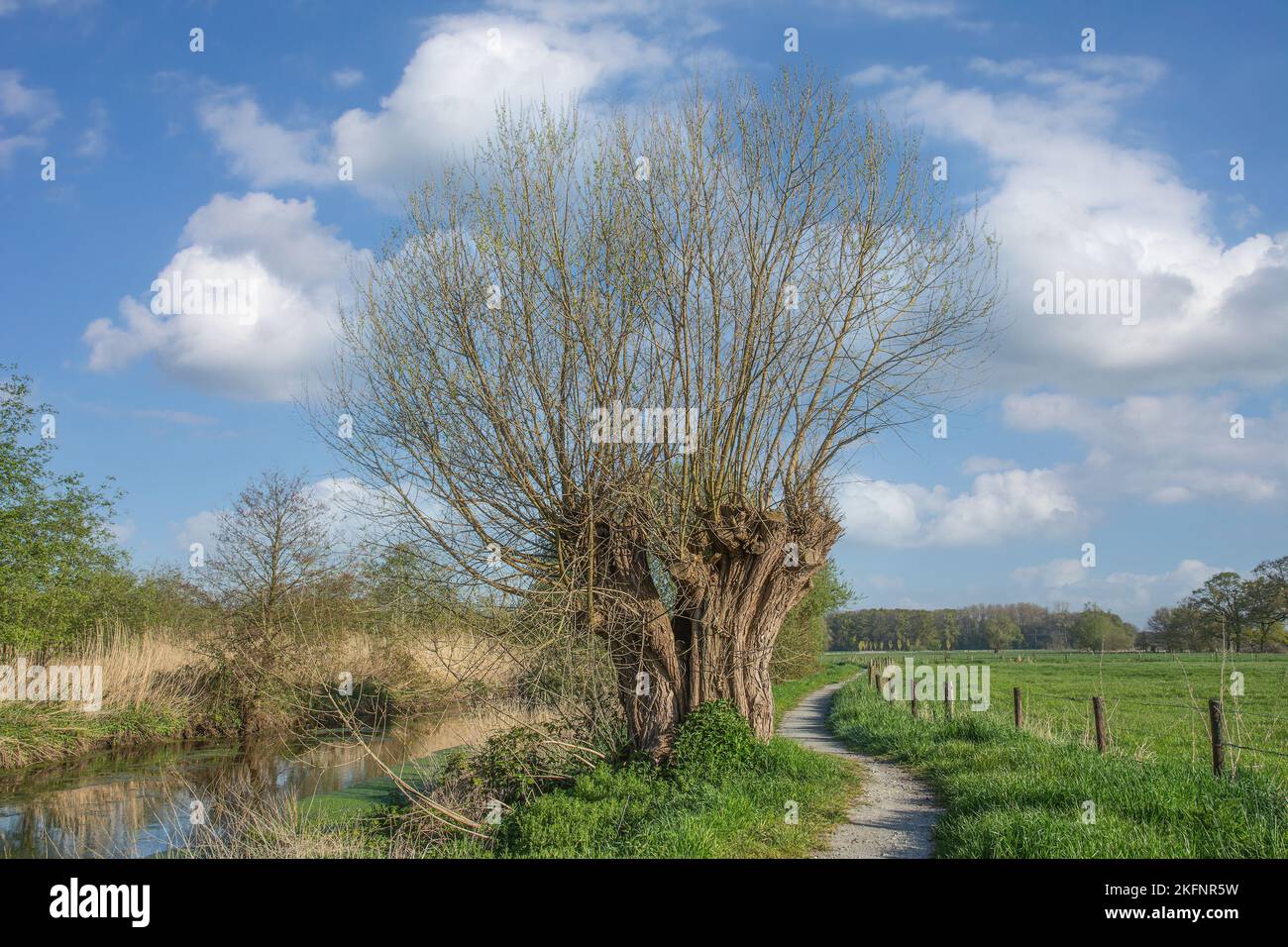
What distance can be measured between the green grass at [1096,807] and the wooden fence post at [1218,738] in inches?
7.6

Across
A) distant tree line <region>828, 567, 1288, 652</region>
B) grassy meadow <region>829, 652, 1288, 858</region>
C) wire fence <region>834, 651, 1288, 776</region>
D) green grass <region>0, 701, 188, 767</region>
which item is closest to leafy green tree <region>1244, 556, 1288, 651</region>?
distant tree line <region>828, 567, 1288, 652</region>

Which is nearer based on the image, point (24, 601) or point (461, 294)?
point (461, 294)

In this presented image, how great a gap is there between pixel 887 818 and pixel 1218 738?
11.5 feet

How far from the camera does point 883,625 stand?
10112cm

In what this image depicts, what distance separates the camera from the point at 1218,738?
8672 mm

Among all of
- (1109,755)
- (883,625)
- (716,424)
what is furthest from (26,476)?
(883,625)

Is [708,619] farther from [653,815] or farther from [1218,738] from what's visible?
[1218,738]

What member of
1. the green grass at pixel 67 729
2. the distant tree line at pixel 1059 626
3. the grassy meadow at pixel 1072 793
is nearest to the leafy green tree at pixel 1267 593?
the distant tree line at pixel 1059 626

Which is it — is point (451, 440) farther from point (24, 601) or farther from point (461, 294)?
point (24, 601)

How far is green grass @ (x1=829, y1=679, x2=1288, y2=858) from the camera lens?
656 centimetres

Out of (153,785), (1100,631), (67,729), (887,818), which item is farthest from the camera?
(1100,631)

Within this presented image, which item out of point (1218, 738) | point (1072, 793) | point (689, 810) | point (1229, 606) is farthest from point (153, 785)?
point (1229, 606)

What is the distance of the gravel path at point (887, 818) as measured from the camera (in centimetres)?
797
